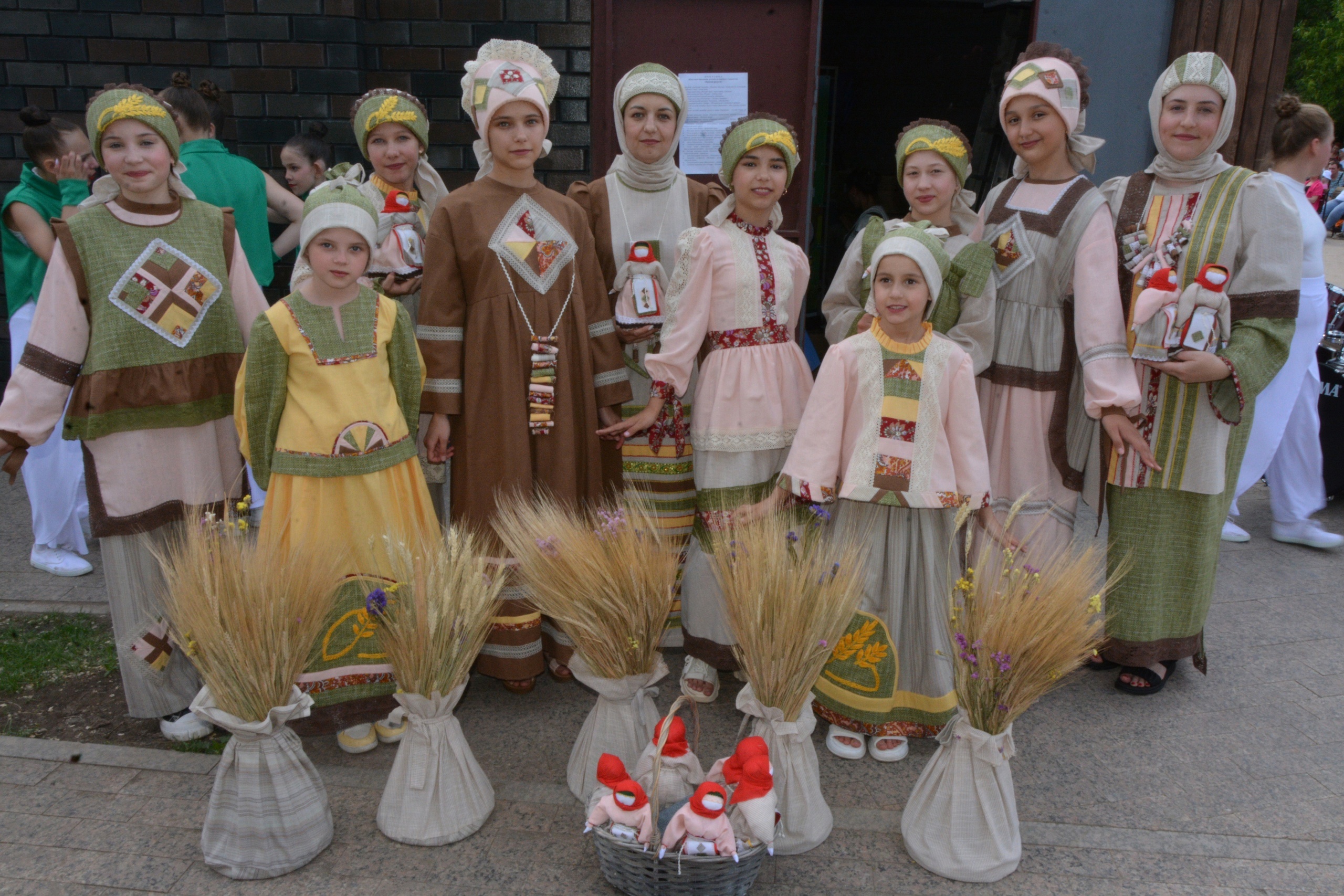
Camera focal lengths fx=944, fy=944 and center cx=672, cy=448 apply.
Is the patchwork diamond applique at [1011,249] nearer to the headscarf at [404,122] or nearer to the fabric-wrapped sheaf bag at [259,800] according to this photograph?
the headscarf at [404,122]

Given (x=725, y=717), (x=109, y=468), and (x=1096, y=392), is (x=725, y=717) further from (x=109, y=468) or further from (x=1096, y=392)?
(x=109, y=468)

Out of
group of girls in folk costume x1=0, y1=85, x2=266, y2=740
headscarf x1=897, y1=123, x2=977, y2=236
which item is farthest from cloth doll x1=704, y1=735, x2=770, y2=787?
headscarf x1=897, y1=123, x2=977, y2=236

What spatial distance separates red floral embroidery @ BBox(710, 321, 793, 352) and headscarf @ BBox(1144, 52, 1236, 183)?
4.63 feet

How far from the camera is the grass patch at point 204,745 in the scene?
9.92 ft

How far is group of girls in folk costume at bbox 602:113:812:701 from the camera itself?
3.08m

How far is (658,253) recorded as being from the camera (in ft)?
11.3

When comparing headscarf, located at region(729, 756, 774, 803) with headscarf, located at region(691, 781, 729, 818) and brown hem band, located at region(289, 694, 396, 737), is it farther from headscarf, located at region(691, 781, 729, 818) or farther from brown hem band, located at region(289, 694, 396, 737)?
brown hem band, located at region(289, 694, 396, 737)

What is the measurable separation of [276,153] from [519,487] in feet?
10.4

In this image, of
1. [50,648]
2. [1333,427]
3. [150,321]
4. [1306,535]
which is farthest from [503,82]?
[1333,427]

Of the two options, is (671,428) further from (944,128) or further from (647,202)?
(944,128)

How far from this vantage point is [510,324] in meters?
3.13

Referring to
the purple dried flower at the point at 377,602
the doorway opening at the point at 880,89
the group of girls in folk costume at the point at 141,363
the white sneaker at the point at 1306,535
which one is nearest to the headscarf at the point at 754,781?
the purple dried flower at the point at 377,602

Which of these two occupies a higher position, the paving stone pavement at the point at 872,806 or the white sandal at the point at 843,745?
the white sandal at the point at 843,745

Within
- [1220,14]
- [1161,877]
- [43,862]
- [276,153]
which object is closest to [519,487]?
[43,862]
